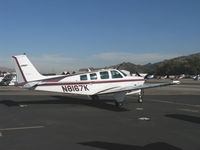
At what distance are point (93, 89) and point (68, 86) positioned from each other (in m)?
1.62

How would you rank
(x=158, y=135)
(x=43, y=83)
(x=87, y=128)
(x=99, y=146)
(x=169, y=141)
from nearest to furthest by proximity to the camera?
(x=99, y=146) < (x=169, y=141) < (x=158, y=135) < (x=87, y=128) < (x=43, y=83)

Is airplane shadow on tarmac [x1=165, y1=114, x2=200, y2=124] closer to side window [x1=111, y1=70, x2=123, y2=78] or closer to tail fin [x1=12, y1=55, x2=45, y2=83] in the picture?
side window [x1=111, y1=70, x2=123, y2=78]

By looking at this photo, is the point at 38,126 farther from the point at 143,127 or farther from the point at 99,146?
the point at 143,127

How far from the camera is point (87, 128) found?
790 cm

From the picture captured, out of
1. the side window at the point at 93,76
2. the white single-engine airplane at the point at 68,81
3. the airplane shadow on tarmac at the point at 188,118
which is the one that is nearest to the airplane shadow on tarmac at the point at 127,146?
the airplane shadow on tarmac at the point at 188,118

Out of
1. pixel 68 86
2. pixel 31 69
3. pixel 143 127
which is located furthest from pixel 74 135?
pixel 31 69

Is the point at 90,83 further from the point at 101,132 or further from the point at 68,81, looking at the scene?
the point at 101,132

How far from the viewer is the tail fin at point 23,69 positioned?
13422 millimetres

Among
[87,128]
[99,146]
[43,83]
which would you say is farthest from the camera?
[43,83]

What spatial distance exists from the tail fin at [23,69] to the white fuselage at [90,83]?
2.83 ft

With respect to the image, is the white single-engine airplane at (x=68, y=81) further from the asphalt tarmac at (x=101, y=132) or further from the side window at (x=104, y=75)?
the asphalt tarmac at (x=101, y=132)

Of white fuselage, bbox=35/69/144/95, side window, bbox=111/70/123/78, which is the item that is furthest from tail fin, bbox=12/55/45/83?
side window, bbox=111/70/123/78

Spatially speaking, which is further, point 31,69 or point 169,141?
point 31,69

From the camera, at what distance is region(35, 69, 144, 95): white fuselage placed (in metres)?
13.4
